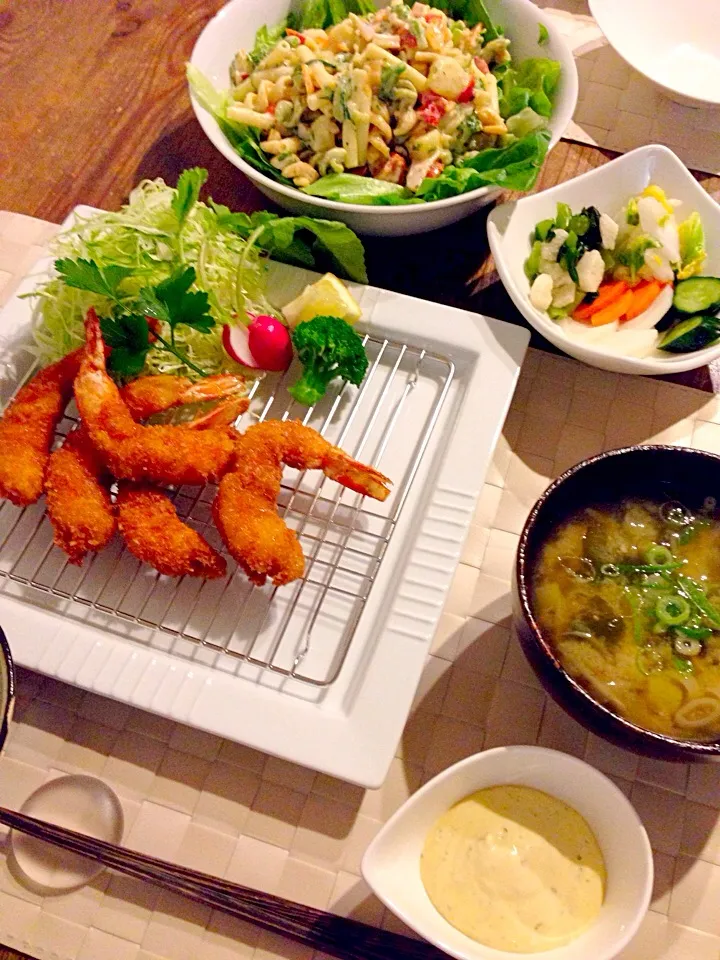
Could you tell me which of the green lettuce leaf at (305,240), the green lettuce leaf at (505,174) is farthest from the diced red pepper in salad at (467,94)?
the green lettuce leaf at (305,240)

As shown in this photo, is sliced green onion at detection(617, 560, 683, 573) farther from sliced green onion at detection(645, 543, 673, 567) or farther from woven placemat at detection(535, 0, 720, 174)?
woven placemat at detection(535, 0, 720, 174)

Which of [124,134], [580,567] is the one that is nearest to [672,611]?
[580,567]

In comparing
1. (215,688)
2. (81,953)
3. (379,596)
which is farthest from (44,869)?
(379,596)

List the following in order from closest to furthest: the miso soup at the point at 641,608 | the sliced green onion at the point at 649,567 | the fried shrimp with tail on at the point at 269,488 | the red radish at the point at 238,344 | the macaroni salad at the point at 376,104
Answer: the miso soup at the point at 641,608, the sliced green onion at the point at 649,567, the fried shrimp with tail on at the point at 269,488, the red radish at the point at 238,344, the macaroni salad at the point at 376,104

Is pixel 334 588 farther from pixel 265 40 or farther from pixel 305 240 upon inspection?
pixel 265 40

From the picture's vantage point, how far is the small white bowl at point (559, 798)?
3.99ft

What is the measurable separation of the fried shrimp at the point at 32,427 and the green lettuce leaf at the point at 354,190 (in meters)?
0.83

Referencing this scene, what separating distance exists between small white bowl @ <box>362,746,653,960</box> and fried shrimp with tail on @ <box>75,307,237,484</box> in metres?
0.92

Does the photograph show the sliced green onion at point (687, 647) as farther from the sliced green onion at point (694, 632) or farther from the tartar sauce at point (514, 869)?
the tartar sauce at point (514, 869)

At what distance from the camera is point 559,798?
138 cm

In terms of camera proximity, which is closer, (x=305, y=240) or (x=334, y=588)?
(x=334, y=588)

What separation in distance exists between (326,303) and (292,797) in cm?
125

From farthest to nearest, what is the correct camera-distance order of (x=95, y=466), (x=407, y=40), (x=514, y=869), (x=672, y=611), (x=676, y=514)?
(x=407, y=40)
(x=95, y=466)
(x=676, y=514)
(x=672, y=611)
(x=514, y=869)

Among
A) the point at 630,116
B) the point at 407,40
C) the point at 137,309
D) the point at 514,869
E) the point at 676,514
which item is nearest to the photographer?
the point at 514,869
